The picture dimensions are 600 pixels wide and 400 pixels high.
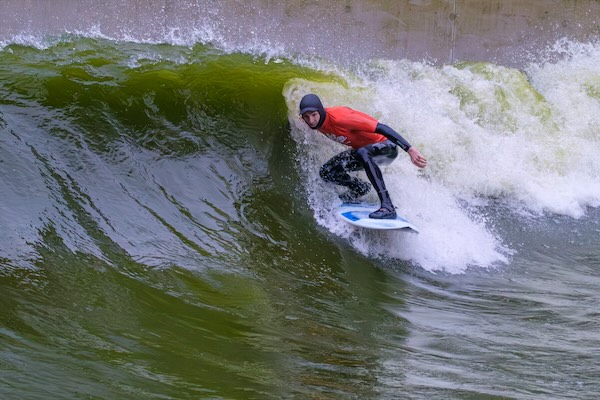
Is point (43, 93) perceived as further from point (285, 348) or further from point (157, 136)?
point (285, 348)

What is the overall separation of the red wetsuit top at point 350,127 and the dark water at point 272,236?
88 centimetres

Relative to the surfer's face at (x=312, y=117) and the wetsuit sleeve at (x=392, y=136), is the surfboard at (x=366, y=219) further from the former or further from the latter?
the surfer's face at (x=312, y=117)

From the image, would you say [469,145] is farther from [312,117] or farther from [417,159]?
[312,117]

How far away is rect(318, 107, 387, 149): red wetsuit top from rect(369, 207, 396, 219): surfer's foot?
2.19ft

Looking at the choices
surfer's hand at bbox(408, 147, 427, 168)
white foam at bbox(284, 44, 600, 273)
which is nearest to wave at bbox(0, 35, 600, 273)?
white foam at bbox(284, 44, 600, 273)

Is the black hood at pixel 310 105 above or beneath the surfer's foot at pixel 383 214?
above

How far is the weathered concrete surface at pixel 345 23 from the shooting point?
1152 centimetres

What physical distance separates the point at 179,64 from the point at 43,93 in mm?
1958

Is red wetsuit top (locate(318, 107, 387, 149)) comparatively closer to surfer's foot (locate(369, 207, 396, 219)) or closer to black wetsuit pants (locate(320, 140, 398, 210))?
black wetsuit pants (locate(320, 140, 398, 210))

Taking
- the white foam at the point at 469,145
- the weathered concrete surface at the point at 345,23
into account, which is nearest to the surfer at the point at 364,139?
the white foam at the point at 469,145

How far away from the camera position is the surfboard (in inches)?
286

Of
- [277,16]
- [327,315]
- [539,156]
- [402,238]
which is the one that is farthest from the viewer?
[277,16]

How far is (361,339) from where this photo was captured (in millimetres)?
5148

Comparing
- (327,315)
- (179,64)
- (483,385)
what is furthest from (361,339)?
(179,64)
